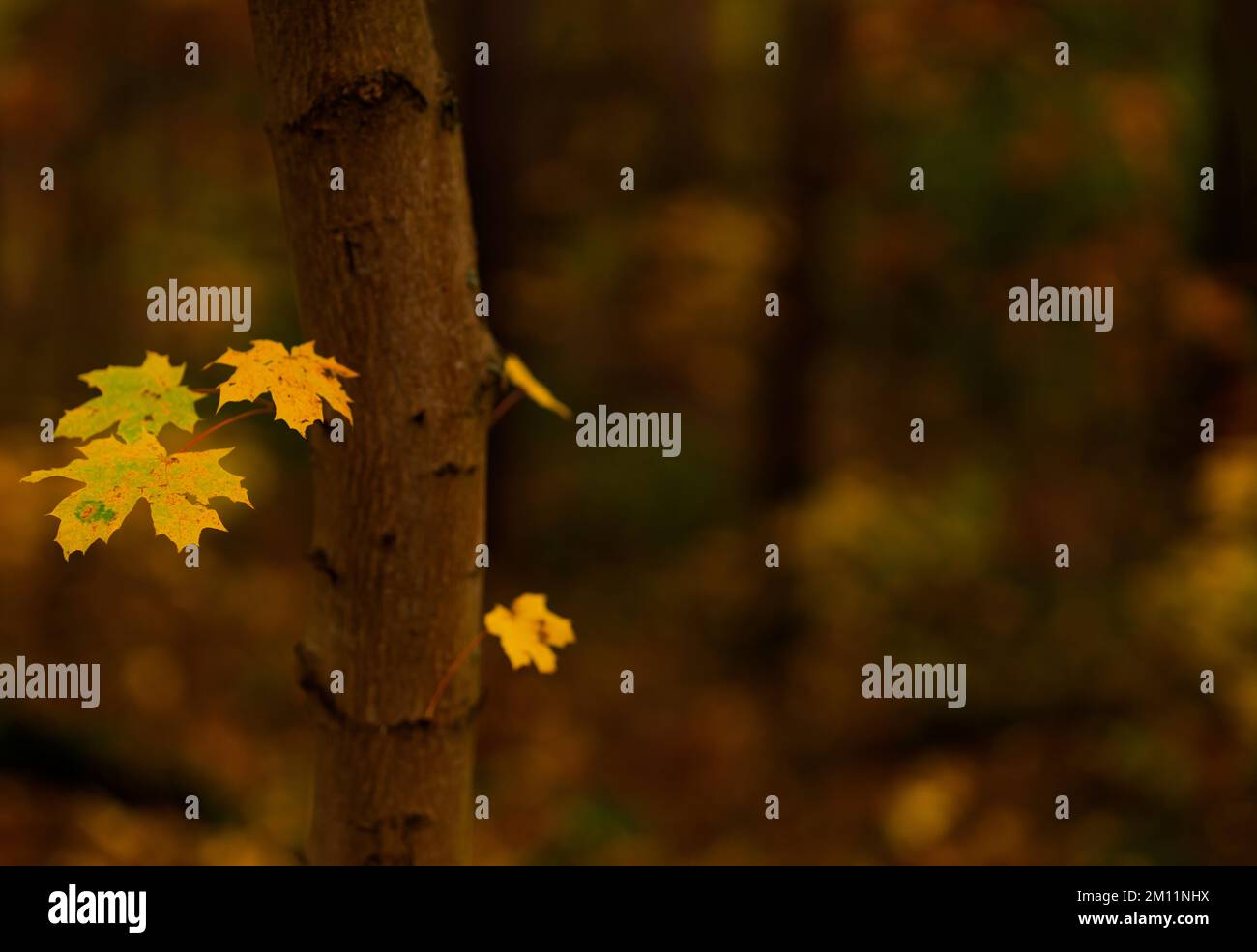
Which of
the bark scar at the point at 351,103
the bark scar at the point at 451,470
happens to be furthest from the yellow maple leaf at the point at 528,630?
the bark scar at the point at 351,103

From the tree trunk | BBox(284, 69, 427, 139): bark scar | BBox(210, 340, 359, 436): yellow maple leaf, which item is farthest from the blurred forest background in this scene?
BBox(284, 69, 427, 139): bark scar

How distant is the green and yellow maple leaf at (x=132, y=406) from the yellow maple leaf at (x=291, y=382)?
12 cm

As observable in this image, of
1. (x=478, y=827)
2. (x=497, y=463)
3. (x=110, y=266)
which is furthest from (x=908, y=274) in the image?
(x=110, y=266)

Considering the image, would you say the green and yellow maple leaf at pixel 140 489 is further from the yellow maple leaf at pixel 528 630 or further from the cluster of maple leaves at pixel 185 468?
the yellow maple leaf at pixel 528 630

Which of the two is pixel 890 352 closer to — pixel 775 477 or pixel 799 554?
pixel 775 477

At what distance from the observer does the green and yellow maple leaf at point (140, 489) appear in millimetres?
1245

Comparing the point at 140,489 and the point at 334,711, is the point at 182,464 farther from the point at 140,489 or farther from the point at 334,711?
the point at 334,711

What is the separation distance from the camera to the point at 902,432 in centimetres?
810

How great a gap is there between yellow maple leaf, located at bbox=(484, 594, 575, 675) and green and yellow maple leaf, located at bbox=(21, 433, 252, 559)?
43cm

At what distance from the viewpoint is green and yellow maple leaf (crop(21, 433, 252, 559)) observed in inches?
49.0

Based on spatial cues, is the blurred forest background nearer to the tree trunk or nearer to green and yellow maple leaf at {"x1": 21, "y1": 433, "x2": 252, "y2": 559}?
the tree trunk

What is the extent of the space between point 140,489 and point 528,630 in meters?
0.59

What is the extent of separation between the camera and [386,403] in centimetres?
133

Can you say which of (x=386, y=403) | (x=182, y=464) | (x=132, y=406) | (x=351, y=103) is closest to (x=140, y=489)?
(x=182, y=464)
